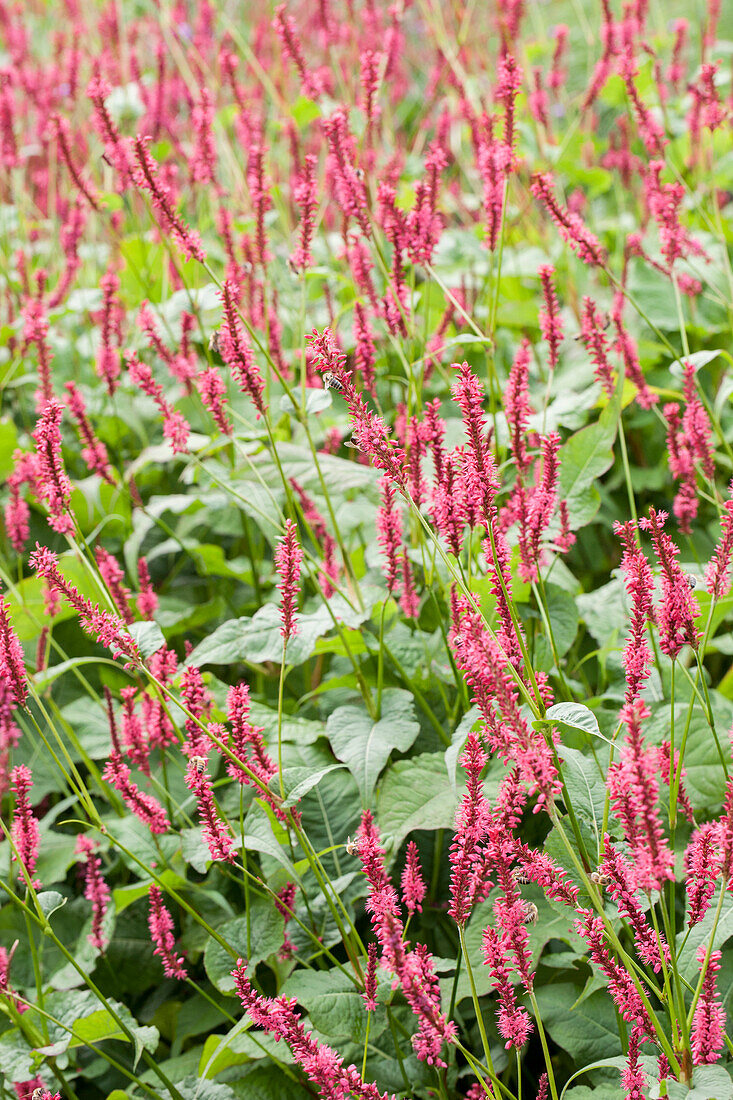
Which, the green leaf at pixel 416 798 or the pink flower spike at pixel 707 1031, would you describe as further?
the green leaf at pixel 416 798

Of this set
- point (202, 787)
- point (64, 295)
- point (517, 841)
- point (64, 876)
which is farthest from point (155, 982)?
point (64, 295)

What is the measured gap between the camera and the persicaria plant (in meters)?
1.14

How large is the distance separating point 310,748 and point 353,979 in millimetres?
484

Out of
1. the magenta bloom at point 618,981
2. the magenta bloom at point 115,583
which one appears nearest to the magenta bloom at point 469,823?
the magenta bloom at point 618,981

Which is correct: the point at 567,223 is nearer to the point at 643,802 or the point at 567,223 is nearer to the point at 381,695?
the point at 381,695

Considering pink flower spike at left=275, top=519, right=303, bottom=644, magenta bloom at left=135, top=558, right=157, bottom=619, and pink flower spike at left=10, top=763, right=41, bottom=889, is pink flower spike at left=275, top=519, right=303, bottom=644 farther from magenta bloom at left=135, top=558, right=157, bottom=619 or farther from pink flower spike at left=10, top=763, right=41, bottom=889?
magenta bloom at left=135, top=558, right=157, bottom=619

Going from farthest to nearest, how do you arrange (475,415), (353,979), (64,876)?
(64,876) < (353,979) < (475,415)

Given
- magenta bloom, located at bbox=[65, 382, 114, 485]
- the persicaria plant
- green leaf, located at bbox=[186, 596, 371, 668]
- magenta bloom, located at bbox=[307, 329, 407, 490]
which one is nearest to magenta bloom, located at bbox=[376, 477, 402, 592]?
the persicaria plant

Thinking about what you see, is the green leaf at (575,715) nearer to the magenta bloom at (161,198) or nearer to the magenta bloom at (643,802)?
the magenta bloom at (643,802)

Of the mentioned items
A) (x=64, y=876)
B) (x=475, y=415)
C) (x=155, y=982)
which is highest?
(x=475, y=415)

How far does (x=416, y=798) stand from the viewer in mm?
1612

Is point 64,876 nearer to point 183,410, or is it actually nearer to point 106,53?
point 183,410

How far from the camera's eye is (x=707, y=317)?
2.95m

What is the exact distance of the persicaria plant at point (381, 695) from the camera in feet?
3.73
